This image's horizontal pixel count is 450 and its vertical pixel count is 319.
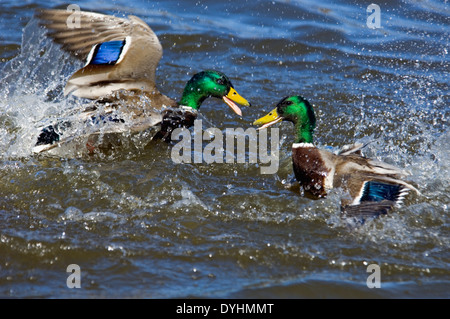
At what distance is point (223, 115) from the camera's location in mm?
6180

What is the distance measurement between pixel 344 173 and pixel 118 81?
2098 millimetres

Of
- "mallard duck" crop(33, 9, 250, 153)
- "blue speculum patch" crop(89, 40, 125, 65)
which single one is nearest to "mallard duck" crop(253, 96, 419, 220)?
"mallard duck" crop(33, 9, 250, 153)

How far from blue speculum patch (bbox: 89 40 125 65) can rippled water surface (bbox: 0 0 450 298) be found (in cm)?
45

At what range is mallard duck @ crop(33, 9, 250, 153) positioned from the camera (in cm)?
507

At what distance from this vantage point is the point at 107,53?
204 inches

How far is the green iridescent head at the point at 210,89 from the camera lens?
216 inches

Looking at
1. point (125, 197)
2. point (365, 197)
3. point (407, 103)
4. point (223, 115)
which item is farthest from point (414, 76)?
point (125, 197)

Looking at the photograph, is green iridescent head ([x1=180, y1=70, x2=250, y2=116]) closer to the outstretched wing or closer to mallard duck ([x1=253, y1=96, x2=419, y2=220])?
the outstretched wing

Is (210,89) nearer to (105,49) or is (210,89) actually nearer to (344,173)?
(105,49)

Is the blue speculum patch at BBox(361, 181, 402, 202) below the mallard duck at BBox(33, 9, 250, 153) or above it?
below
